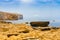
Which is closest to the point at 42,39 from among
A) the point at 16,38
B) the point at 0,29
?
the point at 16,38

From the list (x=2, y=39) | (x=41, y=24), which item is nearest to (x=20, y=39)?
(x=2, y=39)

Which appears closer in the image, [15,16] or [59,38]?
[59,38]

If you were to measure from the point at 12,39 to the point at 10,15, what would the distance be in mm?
8049

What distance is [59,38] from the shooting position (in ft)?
12.1

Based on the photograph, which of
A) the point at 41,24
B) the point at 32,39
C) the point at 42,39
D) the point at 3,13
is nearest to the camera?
the point at 32,39

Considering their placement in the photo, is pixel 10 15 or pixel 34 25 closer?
pixel 34 25

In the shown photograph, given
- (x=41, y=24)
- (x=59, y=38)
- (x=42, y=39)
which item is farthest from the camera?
(x=41, y=24)

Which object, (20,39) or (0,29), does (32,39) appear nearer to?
(20,39)

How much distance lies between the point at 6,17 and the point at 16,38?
7608 mm

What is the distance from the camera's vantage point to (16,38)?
10.8 feet

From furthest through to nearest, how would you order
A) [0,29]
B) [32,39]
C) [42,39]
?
1. [0,29]
2. [42,39]
3. [32,39]

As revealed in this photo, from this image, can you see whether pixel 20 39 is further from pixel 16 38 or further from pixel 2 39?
pixel 2 39

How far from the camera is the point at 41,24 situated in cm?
593

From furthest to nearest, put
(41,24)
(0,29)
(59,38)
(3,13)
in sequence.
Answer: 1. (3,13)
2. (41,24)
3. (0,29)
4. (59,38)
